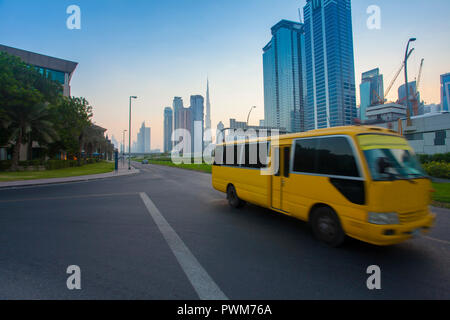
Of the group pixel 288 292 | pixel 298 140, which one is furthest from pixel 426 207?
pixel 288 292

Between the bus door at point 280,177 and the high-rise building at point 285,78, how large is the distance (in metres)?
70.8

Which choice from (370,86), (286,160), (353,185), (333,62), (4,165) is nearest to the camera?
(353,185)

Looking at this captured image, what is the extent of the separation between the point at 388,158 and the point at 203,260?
367 cm

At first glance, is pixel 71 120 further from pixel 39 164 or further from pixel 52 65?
pixel 52 65

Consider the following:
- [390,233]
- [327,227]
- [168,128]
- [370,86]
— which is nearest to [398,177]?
Answer: [390,233]

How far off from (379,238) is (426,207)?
1.30m

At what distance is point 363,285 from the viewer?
117 inches

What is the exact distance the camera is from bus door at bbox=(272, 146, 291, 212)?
540cm

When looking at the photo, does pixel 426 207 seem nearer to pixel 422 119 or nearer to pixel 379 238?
pixel 379 238

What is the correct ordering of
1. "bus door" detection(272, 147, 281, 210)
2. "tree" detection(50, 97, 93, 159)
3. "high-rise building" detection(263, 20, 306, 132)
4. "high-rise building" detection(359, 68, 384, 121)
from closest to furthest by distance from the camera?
1. "bus door" detection(272, 147, 281, 210)
2. "tree" detection(50, 97, 93, 159)
3. "high-rise building" detection(263, 20, 306, 132)
4. "high-rise building" detection(359, 68, 384, 121)

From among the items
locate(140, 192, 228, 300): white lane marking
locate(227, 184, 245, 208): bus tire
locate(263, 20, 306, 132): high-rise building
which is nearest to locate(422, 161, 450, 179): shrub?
locate(227, 184, 245, 208): bus tire

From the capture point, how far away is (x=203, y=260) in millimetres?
3703

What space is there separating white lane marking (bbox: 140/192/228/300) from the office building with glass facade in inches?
1936

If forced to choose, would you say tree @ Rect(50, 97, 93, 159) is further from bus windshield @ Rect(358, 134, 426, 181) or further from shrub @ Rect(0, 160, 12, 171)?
bus windshield @ Rect(358, 134, 426, 181)
